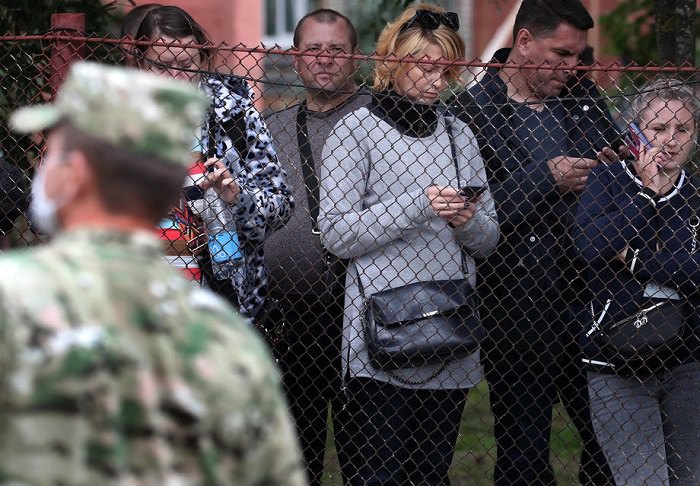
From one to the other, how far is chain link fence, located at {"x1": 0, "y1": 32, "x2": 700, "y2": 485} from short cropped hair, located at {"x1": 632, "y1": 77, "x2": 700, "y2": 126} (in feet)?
0.04

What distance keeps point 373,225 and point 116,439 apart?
233 centimetres

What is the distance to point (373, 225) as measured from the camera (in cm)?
408

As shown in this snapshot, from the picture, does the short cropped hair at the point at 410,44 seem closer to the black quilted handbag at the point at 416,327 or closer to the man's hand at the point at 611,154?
the man's hand at the point at 611,154

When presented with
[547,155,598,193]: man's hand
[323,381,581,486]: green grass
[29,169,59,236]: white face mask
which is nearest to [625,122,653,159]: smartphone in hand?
[547,155,598,193]: man's hand

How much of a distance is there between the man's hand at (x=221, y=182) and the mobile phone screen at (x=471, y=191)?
0.77 m

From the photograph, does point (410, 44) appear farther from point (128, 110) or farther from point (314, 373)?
point (128, 110)

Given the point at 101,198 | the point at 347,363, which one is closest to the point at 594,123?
the point at 347,363

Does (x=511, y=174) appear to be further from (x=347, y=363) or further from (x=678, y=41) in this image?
(x=678, y=41)

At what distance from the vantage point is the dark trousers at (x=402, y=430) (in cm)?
416

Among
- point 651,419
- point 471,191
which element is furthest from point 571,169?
point 651,419

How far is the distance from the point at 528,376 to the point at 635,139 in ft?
3.15

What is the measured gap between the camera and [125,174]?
1878mm

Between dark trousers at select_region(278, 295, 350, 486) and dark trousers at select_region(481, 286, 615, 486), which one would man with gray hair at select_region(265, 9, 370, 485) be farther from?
dark trousers at select_region(481, 286, 615, 486)

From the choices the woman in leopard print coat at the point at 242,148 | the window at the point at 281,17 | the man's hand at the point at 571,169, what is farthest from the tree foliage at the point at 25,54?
the window at the point at 281,17
